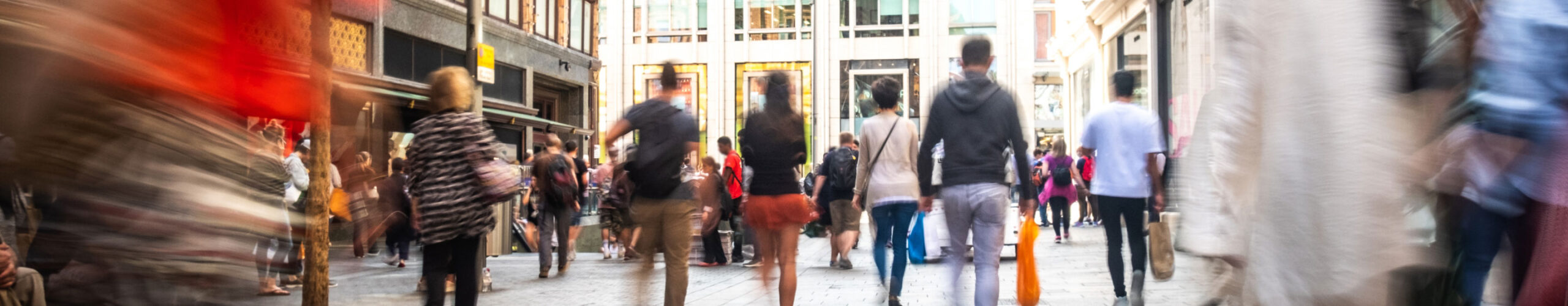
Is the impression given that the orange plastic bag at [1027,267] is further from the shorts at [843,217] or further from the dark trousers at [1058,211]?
the dark trousers at [1058,211]

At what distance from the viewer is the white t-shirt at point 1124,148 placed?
264 inches

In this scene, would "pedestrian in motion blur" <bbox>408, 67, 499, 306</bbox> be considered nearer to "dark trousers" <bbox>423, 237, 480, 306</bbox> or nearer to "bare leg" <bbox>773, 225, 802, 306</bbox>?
"dark trousers" <bbox>423, 237, 480, 306</bbox>

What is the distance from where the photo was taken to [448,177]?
498 cm

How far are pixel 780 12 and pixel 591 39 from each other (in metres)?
16.1

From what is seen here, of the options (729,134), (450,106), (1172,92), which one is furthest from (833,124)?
(450,106)

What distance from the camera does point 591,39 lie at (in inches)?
1200

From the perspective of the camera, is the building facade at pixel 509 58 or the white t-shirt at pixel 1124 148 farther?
the building facade at pixel 509 58

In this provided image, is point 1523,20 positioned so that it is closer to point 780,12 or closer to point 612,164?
point 612,164

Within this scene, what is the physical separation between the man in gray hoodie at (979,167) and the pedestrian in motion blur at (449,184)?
7.29 ft

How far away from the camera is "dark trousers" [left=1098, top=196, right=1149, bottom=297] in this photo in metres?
6.73

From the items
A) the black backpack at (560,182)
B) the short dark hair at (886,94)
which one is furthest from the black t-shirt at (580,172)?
the short dark hair at (886,94)

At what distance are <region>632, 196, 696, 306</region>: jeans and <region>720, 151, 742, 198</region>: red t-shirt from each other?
252 inches

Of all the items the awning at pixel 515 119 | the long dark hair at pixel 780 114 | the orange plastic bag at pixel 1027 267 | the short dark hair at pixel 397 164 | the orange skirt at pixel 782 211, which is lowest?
the orange plastic bag at pixel 1027 267

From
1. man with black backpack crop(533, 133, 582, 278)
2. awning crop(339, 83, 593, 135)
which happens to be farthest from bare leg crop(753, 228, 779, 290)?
awning crop(339, 83, 593, 135)
